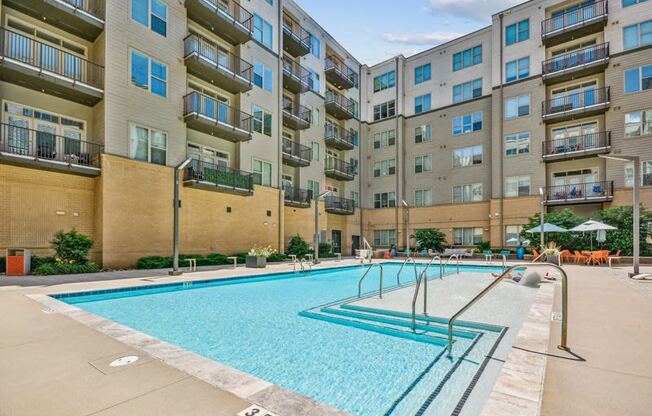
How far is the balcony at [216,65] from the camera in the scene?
1759 cm

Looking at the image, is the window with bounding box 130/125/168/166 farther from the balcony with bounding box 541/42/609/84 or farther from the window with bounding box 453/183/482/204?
the balcony with bounding box 541/42/609/84

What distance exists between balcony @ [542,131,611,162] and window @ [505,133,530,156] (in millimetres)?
1205

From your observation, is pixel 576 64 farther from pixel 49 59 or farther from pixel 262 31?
pixel 49 59

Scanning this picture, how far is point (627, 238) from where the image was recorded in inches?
755

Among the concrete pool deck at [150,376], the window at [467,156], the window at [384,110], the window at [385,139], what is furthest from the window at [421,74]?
the concrete pool deck at [150,376]

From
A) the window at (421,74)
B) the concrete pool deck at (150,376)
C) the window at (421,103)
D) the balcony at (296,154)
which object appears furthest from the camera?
the window at (421,74)

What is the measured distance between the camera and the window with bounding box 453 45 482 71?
28.5 m

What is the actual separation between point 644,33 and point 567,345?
27450mm

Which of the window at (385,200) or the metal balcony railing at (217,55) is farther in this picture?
the window at (385,200)

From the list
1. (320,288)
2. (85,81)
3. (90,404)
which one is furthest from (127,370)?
(85,81)

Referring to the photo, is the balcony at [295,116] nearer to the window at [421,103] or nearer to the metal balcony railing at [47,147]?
the window at [421,103]

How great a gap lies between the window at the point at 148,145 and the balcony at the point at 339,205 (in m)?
14.0

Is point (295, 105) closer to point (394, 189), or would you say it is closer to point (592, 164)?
point (394, 189)

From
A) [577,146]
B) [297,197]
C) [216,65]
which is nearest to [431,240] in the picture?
[297,197]
